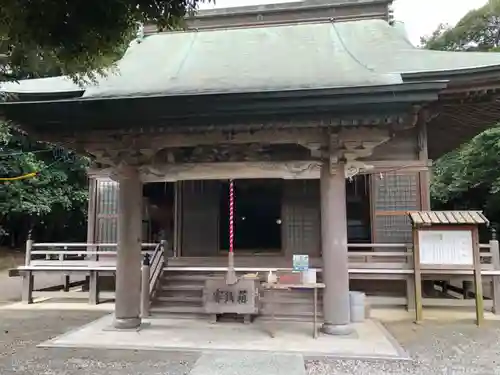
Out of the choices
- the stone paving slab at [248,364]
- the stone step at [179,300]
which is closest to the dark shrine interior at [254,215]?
the stone step at [179,300]

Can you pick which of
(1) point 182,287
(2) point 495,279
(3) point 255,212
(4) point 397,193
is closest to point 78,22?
(1) point 182,287

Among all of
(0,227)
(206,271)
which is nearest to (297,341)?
(206,271)

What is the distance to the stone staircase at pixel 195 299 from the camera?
24.7 ft

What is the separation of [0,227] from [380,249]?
18996 mm

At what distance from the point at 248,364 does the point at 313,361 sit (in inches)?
31.5

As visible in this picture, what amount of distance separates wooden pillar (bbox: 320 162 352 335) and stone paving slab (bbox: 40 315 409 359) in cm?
24

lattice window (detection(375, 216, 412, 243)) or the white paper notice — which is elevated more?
lattice window (detection(375, 216, 412, 243))

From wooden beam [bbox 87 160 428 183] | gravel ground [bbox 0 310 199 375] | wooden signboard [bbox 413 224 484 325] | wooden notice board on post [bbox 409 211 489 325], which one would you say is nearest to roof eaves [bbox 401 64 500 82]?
wooden beam [bbox 87 160 428 183]

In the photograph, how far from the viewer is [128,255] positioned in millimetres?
6758

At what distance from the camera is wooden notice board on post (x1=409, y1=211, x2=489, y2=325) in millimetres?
7398

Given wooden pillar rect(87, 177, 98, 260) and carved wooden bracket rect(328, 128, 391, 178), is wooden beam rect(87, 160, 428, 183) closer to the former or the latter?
carved wooden bracket rect(328, 128, 391, 178)

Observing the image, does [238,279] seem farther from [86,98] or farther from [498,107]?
[498,107]

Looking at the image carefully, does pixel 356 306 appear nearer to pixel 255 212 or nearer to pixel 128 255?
pixel 128 255

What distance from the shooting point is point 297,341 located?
606 cm
